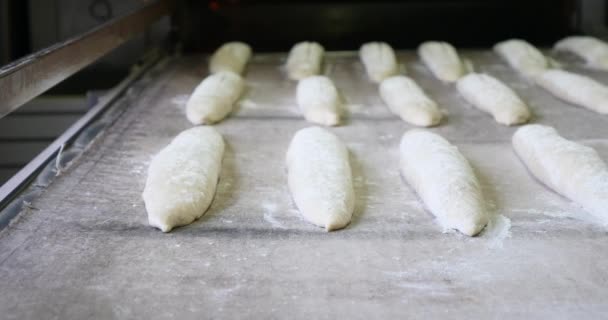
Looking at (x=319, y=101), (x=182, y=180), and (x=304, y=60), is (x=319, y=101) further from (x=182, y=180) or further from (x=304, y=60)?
(x=182, y=180)

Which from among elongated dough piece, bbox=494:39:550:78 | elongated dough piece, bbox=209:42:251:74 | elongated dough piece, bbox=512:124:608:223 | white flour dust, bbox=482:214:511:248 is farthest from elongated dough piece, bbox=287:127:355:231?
elongated dough piece, bbox=494:39:550:78

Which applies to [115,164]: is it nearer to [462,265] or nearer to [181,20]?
[462,265]

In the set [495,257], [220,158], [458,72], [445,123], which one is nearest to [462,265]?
[495,257]

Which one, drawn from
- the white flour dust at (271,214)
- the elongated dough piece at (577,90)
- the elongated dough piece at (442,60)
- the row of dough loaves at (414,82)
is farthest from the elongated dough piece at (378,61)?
the white flour dust at (271,214)

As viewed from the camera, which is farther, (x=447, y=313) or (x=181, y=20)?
(x=181, y=20)

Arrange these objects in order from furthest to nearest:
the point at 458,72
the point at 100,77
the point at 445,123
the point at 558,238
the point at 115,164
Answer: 1. the point at 100,77
2. the point at 458,72
3. the point at 445,123
4. the point at 115,164
5. the point at 558,238
